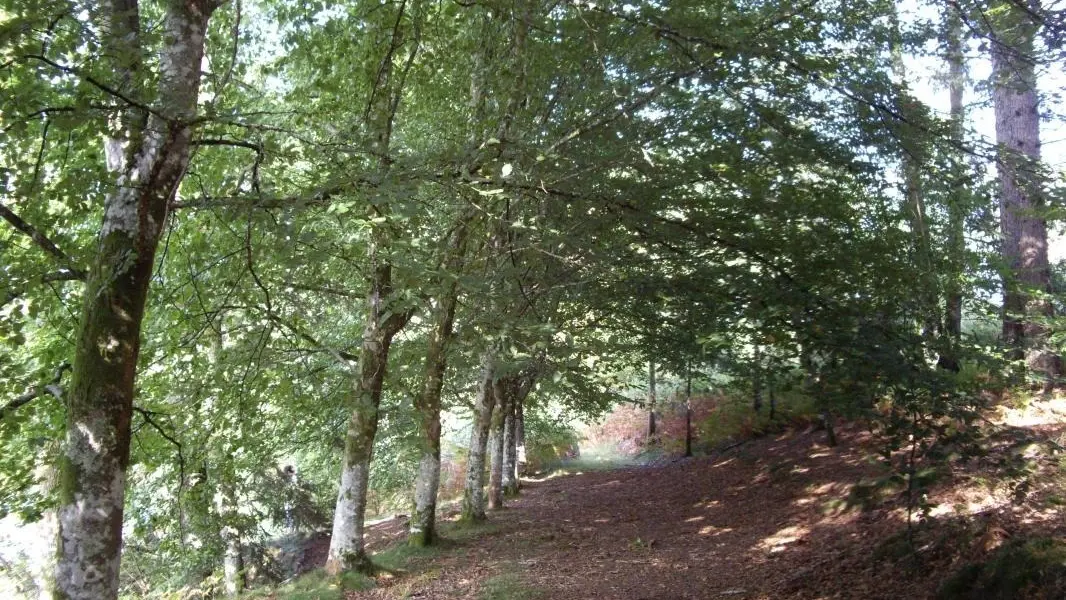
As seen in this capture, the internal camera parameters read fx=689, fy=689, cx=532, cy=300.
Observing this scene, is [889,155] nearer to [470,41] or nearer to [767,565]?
[470,41]

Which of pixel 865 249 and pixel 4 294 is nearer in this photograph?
pixel 4 294

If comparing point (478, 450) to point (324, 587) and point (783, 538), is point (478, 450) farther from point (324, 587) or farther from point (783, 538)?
point (783, 538)

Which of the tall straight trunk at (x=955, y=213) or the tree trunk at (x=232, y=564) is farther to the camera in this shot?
the tree trunk at (x=232, y=564)

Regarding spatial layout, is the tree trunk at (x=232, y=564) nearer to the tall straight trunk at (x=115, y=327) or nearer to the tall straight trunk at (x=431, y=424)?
the tall straight trunk at (x=431, y=424)

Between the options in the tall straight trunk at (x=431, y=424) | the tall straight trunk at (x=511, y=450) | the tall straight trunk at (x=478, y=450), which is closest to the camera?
the tall straight trunk at (x=431, y=424)

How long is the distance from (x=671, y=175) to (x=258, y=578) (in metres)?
13.3

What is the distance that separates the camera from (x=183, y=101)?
13.1 ft

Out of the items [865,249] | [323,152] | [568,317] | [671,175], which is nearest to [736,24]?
[671,175]

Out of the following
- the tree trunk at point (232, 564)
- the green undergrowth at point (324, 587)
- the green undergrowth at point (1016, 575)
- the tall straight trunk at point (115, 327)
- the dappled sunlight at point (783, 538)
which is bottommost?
the tree trunk at point (232, 564)

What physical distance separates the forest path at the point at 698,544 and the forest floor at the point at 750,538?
0.10 feet

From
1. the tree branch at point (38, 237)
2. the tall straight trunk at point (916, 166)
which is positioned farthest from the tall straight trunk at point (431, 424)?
the tall straight trunk at point (916, 166)

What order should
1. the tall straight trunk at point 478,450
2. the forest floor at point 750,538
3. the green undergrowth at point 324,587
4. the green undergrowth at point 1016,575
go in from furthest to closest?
the tall straight trunk at point 478,450, the green undergrowth at point 324,587, the forest floor at point 750,538, the green undergrowth at point 1016,575

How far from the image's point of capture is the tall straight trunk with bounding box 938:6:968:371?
→ 211 inches

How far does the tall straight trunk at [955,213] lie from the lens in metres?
5.35
